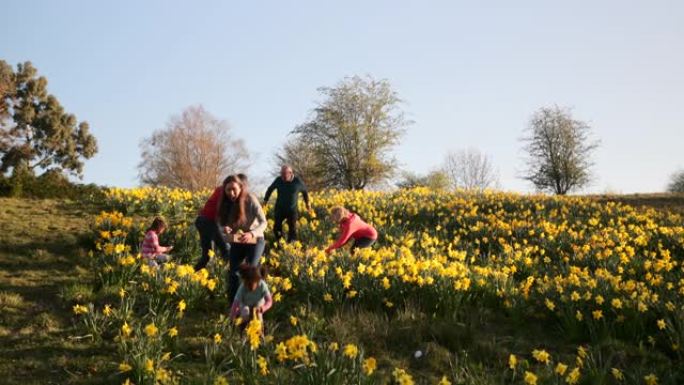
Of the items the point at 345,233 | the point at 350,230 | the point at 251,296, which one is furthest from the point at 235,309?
the point at 350,230

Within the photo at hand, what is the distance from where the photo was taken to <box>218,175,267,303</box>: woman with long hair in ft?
21.4

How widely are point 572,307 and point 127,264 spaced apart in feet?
18.9

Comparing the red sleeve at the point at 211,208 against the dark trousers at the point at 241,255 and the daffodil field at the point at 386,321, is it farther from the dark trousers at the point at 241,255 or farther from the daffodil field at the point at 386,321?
the dark trousers at the point at 241,255

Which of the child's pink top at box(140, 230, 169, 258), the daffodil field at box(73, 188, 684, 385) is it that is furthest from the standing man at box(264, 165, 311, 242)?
the child's pink top at box(140, 230, 169, 258)

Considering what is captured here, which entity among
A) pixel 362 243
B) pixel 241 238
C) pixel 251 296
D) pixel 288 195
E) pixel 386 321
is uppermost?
pixel 288 195

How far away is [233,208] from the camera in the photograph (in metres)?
6.62

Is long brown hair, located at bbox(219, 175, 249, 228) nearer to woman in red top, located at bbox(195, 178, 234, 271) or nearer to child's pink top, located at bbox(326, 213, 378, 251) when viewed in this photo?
woman in red top, located at bbox(195, 178, 234, 271)

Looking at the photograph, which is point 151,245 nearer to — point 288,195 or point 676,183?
point 288,195

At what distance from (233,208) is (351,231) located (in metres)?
2.65

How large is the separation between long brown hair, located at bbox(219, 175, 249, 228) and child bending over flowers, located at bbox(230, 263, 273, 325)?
3.58 feet

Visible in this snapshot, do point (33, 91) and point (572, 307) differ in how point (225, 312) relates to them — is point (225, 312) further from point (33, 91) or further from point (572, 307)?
point (33, 91)

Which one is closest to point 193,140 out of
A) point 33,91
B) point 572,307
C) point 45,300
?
point 33,91

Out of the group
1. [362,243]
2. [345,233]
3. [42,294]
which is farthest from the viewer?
[362,243]

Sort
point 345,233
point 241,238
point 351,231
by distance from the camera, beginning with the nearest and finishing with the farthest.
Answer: point 241,238, point 345,233, point 351,231
